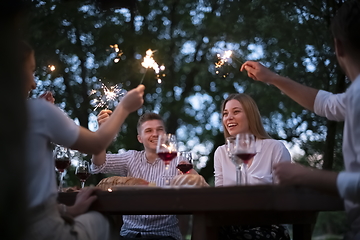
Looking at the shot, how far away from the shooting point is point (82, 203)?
6.27 feet

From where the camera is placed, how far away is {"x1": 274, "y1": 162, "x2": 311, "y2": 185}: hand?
1660 millimetres

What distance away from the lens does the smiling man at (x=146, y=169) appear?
3.28 metres

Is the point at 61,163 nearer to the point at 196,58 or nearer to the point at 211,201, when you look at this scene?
the point at 211,201

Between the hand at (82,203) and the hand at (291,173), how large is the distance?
843 mm

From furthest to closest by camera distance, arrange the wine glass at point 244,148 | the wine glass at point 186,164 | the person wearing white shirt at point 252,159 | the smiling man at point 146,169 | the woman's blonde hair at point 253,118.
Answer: the woman's blonde hair at point 253,118 → the smiling man at point 146,169 → the wine glass at point 186,164 → the person wearing white shirt at point 252,159 → the wine glass at point 244,148

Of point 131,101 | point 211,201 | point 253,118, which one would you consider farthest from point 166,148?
point 253,118

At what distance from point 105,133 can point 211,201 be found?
1.85ft

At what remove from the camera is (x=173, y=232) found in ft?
10.8

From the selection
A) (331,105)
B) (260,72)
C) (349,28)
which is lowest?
(331,105)

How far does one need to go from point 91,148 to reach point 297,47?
17.4 ft

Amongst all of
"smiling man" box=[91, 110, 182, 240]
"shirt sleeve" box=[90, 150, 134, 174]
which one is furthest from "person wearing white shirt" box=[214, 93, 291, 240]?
"shirt sleeve" box=[90, 150, 134, 174]

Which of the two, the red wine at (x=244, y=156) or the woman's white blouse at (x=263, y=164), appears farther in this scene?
the woman's white blouse at (x=263, y=164)

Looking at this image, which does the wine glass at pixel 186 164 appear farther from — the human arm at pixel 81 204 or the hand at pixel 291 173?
the hand at pixel 291 173

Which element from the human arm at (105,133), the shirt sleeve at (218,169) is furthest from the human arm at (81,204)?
the shirt sleeve at (218,169)
